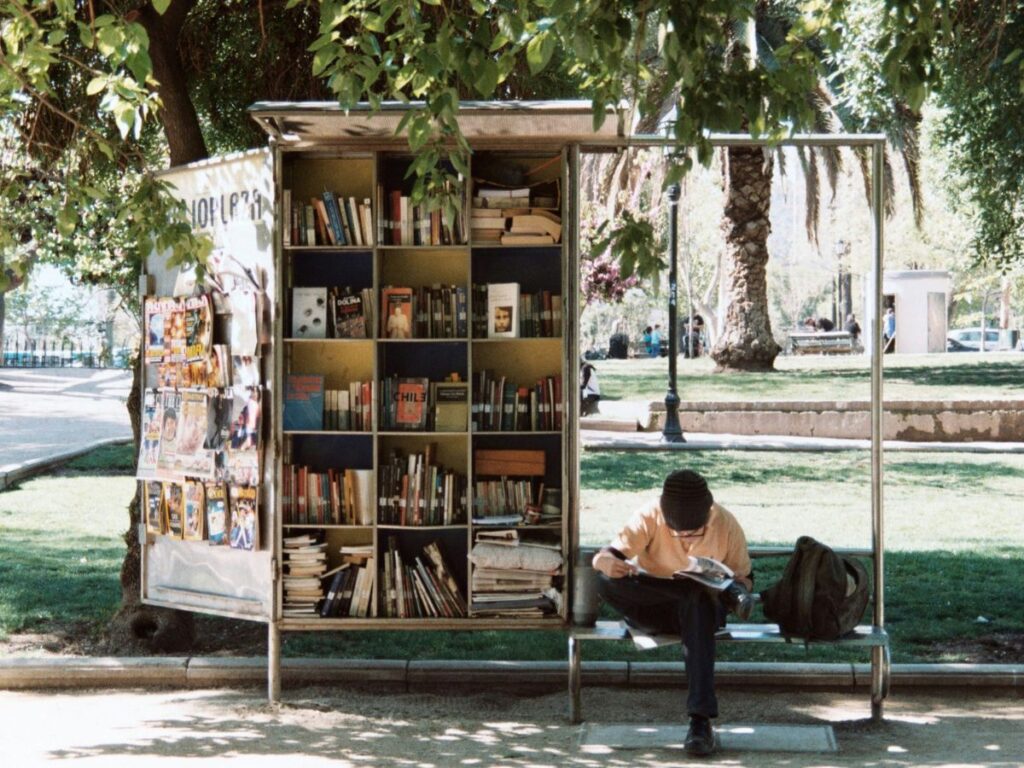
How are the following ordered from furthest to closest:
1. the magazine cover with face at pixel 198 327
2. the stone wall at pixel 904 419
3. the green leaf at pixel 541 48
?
the stone wall at pixel 904 419
the magazine cover with face at pixel 198 327
the green leaf at pixel 541 48

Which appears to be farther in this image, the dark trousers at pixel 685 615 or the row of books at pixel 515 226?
the row of books at pixel 515 226

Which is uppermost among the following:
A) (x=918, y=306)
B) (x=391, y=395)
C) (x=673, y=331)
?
(x=918, y=306)

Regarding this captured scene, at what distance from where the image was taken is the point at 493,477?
8.16 metres

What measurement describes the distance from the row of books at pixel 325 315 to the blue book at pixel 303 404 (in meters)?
0.26

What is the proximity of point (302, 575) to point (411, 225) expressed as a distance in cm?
197

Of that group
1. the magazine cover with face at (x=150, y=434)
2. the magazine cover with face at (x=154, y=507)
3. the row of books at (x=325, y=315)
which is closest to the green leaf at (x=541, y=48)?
the row of books at (x=325, y=315)

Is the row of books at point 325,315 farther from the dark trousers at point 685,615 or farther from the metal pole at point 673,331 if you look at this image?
the metal pole at point 673,331

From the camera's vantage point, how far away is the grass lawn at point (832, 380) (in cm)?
2445

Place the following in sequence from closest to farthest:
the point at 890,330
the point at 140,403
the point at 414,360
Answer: the point at 414,360 → the point at 140,403 → the point at 890,330

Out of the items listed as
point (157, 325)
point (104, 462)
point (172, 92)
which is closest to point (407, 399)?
Answer: point (157, 325)

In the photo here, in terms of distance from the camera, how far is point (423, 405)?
8078mm

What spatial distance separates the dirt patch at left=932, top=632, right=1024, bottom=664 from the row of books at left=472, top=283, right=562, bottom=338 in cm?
324

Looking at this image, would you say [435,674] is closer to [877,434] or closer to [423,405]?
[423,405]

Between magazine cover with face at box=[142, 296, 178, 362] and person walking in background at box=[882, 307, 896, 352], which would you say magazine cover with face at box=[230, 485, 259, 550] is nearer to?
magazine cover with face at box=[142, 296, 178, 362]
